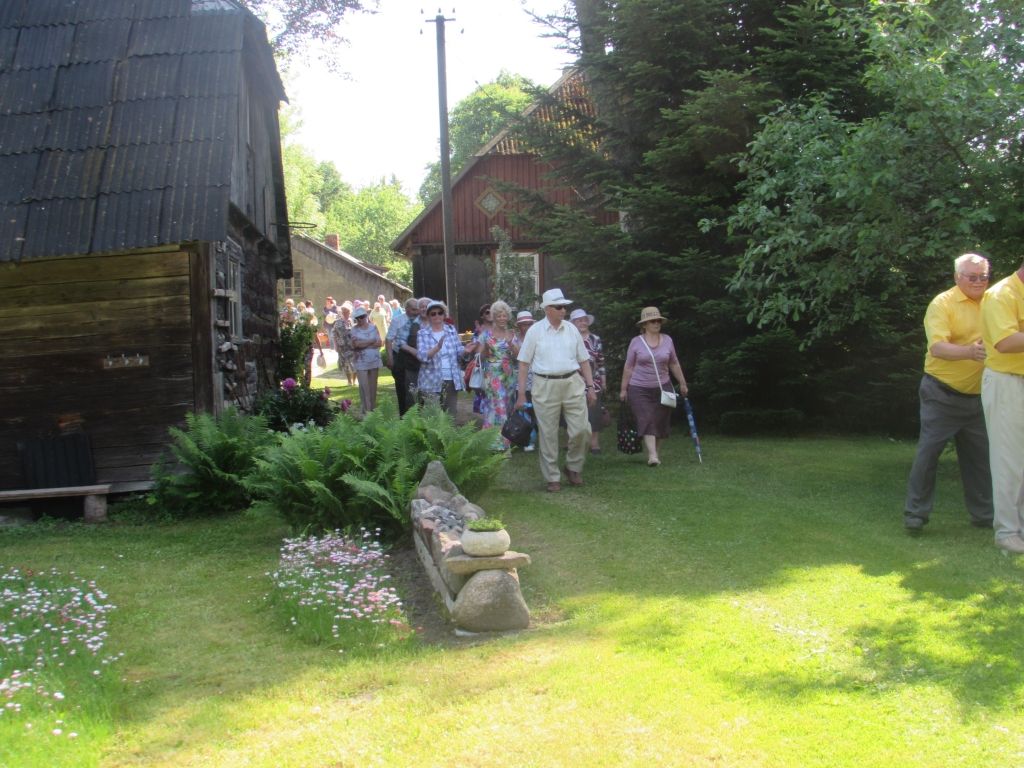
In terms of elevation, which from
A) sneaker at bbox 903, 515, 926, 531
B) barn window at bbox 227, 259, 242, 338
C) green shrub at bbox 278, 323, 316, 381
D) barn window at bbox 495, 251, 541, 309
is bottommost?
sneaker at bbox 903, 515, 926, 531

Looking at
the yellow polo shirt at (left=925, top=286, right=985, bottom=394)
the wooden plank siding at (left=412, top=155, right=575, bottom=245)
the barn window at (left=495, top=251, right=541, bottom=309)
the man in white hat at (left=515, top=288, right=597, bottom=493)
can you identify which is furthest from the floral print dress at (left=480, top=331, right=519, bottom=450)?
the wooden plank siding at (left=412, top=155, right=575, bottom=245)

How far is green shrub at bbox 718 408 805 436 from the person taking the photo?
14.6 metres

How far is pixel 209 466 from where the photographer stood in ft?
33.4

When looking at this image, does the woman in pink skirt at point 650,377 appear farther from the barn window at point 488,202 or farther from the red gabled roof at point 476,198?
the barn window at point 488,202

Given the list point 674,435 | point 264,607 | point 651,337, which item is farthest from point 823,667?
point 674,435

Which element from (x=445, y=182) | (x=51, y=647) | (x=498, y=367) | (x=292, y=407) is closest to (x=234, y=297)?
(x=292, y=407)

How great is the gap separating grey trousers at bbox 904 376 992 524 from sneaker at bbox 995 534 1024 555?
2.45 feet

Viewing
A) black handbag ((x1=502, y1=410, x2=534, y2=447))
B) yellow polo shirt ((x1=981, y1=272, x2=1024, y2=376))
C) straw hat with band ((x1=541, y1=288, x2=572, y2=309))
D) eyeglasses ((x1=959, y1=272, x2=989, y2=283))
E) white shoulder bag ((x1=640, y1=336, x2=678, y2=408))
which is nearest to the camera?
yellow polo shirt ((x1=981, y1=272, x2=1024, y2=376))

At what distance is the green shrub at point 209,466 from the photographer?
10.1 meters

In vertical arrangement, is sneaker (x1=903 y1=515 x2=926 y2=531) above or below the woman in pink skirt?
below

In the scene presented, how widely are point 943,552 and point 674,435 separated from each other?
770cm

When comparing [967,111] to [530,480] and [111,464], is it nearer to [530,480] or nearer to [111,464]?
[530,480]

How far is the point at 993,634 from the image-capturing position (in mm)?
5523

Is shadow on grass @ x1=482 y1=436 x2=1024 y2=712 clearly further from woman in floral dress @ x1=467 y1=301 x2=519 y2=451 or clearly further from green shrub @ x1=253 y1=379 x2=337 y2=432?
green shrub @ x1=253 y1=379 x2=337 y2=432
